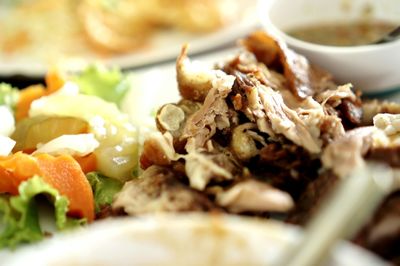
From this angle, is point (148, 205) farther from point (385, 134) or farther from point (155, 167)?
point (385, 134)

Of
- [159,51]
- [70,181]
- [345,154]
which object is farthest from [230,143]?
[159,51]

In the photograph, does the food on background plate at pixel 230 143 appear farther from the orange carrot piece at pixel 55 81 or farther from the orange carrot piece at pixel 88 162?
the orange carrot piece at pixel 55 81

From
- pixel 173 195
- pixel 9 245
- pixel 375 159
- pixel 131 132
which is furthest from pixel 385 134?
pixel 9 245

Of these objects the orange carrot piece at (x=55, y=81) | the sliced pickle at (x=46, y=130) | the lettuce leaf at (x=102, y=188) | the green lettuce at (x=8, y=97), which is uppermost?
the orange carrot piece at (x=55, y=81)

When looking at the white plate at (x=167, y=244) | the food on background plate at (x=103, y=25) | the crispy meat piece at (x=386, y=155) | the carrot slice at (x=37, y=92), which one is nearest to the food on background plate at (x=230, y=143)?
the crispy meat piece at (x=386, y=155)

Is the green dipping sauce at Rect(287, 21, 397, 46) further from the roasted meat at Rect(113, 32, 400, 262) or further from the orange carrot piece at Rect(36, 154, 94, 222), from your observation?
the orange carrot piece at Rect(36, 154, 94, 222)
